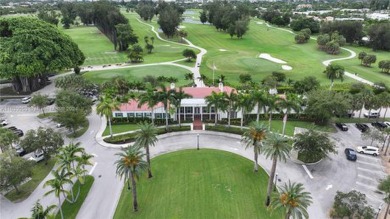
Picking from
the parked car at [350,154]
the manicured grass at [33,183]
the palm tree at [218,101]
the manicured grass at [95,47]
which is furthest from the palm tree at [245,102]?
the manicured grass at [95,47]

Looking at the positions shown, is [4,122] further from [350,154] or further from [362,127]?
Answer: [362,127]

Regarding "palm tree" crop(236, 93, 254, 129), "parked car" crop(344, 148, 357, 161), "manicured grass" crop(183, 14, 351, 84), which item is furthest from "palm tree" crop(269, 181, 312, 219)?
"manicured grass" crop(183, 14, 351, 84)

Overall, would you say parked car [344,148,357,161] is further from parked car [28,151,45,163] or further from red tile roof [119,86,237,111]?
parked car [28,151,45,163]

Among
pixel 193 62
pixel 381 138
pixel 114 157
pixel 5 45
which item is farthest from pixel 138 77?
pixel 381 138

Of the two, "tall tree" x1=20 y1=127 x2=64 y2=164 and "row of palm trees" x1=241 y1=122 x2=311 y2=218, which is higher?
"row of palm trees" x1=241 y1=122 x2=311 y2=218

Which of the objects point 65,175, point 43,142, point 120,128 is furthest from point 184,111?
point 65,175

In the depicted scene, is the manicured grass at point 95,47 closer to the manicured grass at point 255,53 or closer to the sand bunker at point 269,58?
the manicured grass at point 255,53
